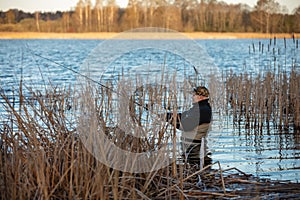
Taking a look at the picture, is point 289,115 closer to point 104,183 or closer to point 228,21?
point 104,183

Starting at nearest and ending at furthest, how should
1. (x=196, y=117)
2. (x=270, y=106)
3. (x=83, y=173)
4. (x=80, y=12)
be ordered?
(x=83, y=173), (x=196, y=117), (x=270, y=106), (x=80, y=12)

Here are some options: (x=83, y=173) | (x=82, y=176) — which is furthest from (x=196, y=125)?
(x=82, y=176)

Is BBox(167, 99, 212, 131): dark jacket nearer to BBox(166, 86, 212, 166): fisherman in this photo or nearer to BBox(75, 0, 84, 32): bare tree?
BBox(166, 86, 212, 166): fisherman

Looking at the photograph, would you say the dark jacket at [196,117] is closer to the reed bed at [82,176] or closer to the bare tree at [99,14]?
the reed bed at [82,176]

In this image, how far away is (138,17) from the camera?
1969 inches

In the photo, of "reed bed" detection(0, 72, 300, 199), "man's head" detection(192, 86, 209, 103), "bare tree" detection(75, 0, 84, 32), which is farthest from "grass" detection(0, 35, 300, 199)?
"bare tree" detection(75, 0, 84, 32)

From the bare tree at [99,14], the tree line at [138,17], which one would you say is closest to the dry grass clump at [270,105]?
the tree line at [138,17]

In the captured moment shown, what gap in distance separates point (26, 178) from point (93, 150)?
0.61m

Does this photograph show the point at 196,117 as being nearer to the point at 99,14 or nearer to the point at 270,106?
the point at 270,106

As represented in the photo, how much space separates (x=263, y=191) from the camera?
4.49 m

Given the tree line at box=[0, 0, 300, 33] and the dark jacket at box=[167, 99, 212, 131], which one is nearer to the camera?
the dark jacket at box=[167, 99, 212, 131]

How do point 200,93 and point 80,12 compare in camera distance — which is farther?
point 80,12

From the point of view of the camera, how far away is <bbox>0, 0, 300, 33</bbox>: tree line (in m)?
46.6

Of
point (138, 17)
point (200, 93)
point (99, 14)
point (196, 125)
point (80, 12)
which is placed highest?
point (80, 12)
